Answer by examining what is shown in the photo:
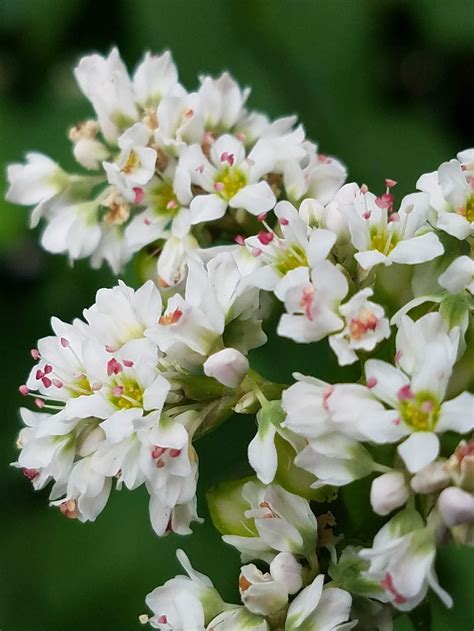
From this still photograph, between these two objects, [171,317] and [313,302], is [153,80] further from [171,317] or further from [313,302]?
[313,302]

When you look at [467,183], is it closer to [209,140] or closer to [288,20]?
[209,140]

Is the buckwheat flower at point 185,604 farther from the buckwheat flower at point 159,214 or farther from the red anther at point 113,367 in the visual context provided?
the buckwheat flower at point 159,214

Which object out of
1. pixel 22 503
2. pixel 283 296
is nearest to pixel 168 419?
pixel 283 296

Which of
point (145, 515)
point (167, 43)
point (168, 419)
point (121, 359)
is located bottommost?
point (145, 515)

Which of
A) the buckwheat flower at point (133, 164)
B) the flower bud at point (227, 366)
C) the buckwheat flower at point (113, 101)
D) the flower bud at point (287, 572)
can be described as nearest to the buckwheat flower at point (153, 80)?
the buckwheat flower at point (113, 101)

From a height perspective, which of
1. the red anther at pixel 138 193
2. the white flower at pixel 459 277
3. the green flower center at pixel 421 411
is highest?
the red anther at pixel 138 193
